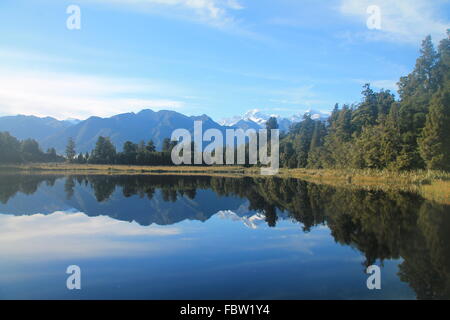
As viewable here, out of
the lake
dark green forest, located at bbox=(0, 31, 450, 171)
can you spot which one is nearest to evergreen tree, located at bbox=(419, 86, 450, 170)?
dark green forest, located at bbox=(0, 31, 450, 171)

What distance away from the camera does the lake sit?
806 centimetres

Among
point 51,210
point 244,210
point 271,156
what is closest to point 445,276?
point 244,210

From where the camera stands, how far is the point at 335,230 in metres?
15.2

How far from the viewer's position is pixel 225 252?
1159 centimetres

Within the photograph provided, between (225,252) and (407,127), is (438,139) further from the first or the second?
(225,252)

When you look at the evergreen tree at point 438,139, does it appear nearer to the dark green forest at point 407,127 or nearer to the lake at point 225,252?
the dark green forest at point 407,127

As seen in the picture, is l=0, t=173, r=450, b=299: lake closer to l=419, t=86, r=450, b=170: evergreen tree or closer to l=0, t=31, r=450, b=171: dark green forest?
l=419, t=86, r=450, b=170: evergreen tree

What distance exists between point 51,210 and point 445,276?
19.6 m

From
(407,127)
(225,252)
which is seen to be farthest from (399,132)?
(225,252)

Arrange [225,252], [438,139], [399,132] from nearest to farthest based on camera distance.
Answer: [225,252]
[438,139]
[399,132]

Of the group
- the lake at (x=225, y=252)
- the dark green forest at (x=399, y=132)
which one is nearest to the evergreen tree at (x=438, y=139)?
the dark green forest at (x=399, y=132)

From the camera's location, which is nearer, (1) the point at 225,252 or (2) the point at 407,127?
(1) the point at 225,252

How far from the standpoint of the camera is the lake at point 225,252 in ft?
26.5
